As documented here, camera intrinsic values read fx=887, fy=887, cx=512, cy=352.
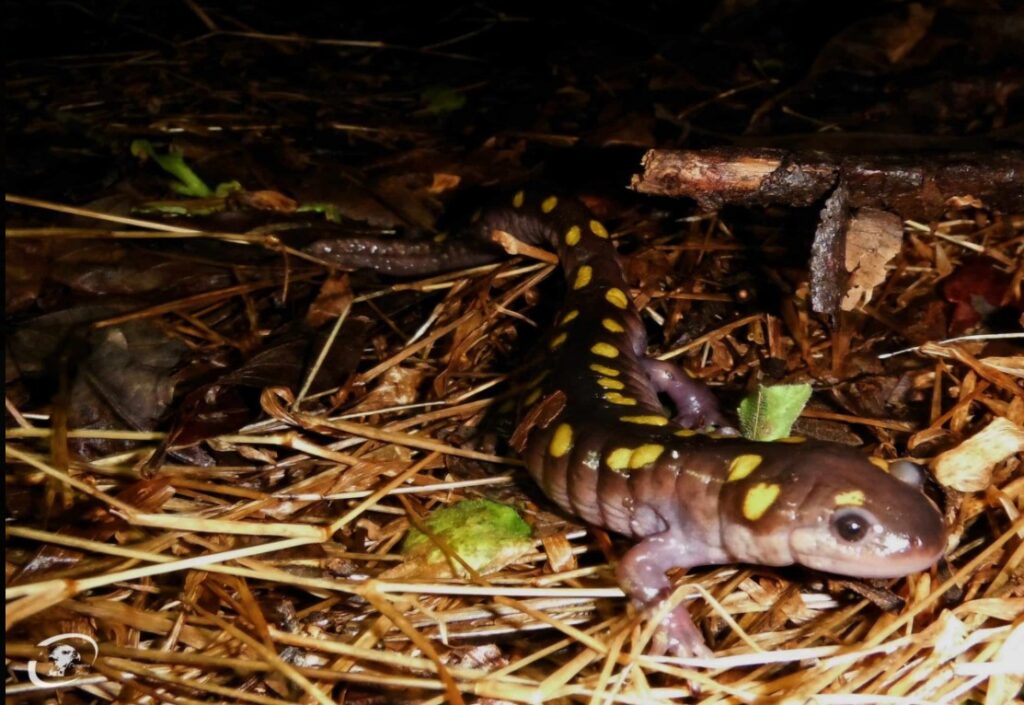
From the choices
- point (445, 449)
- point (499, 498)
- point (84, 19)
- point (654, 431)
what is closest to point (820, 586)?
point (654, 431)

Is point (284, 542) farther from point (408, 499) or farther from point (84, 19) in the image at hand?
point (84, 19)

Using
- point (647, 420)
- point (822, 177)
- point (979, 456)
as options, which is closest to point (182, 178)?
point (647, 420)

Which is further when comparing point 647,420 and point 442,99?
point 442,99

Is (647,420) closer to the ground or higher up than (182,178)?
closer to the ground

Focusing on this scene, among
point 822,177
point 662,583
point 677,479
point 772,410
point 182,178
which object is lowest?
point 662,583

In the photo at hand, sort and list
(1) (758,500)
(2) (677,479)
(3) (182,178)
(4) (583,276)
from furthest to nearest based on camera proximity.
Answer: (3) (182,178) < (4) (583,276) < (2) (677,479) < (1) (758,500)

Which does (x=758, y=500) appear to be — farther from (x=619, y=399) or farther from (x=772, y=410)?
(x=619, y=399)

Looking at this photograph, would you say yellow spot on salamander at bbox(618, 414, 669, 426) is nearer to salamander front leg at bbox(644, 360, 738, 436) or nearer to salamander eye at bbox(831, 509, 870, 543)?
salamander front leg at bbox(644, 360, 738, 436)

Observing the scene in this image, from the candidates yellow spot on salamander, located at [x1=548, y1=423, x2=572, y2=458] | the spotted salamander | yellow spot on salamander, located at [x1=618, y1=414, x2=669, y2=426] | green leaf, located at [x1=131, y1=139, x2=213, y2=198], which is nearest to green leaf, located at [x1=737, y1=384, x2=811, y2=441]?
the spotted salamander
